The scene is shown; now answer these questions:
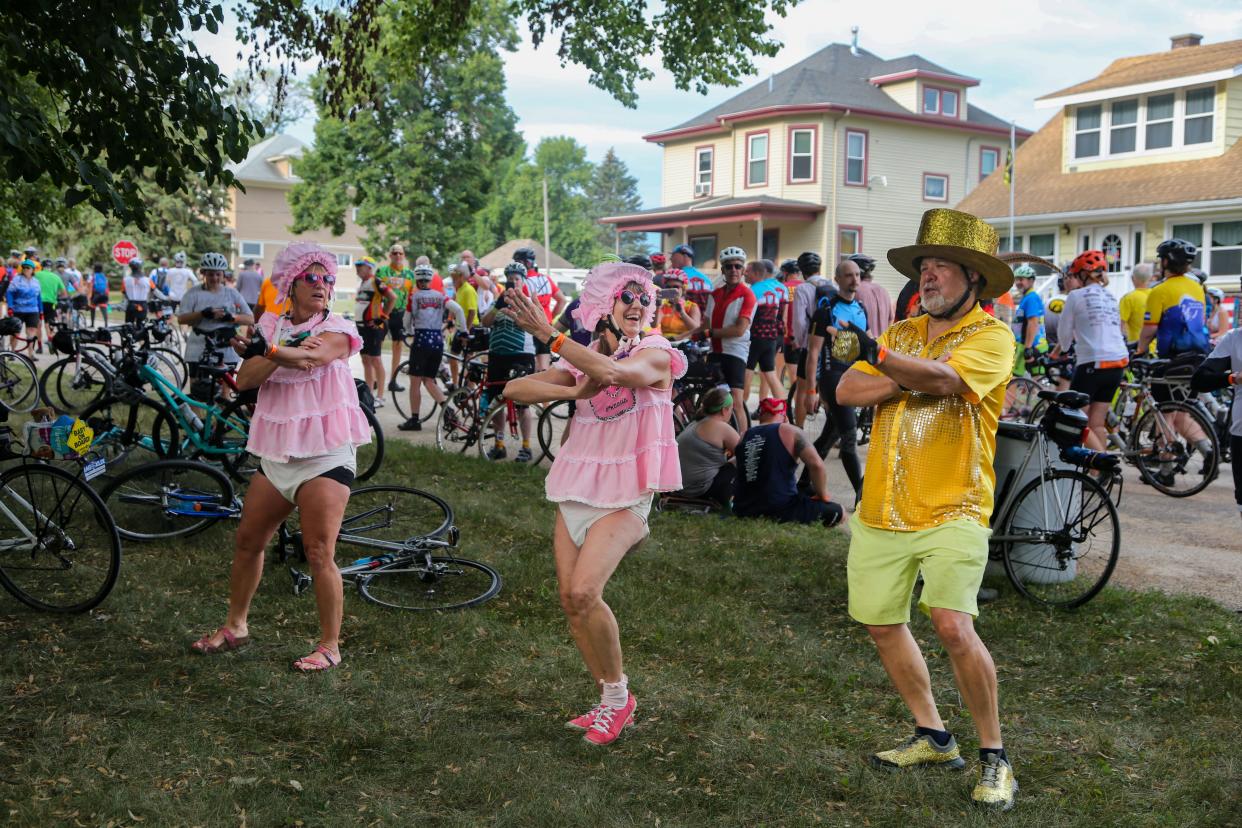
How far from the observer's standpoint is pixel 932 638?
245 inches

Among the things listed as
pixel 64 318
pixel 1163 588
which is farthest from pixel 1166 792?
pixel 64 318

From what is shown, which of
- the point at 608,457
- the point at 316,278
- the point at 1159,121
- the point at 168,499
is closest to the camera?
the point at 608,457

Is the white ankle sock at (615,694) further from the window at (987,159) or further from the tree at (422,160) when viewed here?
the tree at (422,160)

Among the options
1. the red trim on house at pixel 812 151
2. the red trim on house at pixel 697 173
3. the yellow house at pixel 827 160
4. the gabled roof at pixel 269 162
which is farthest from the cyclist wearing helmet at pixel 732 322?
the gabled roof at pixel 269 162

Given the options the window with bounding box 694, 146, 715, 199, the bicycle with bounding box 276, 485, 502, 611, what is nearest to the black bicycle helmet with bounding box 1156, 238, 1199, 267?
the bicycle with bounding box 276, 485, 502, 611

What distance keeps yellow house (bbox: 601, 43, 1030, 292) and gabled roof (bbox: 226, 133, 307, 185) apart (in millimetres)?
27084

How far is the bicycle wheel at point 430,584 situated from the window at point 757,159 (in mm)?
31730

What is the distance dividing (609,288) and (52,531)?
11.9 feet

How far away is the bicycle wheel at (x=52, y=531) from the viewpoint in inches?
251

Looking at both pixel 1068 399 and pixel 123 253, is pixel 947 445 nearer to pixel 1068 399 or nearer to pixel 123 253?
pixel 1068 399

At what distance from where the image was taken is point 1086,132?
3173 cm

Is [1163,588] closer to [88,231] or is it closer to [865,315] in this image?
[865,315]

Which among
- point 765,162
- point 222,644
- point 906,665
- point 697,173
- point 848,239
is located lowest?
point 222,644

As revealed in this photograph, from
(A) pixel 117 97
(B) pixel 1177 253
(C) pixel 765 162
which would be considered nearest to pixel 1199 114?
(C) pixel 765 162
